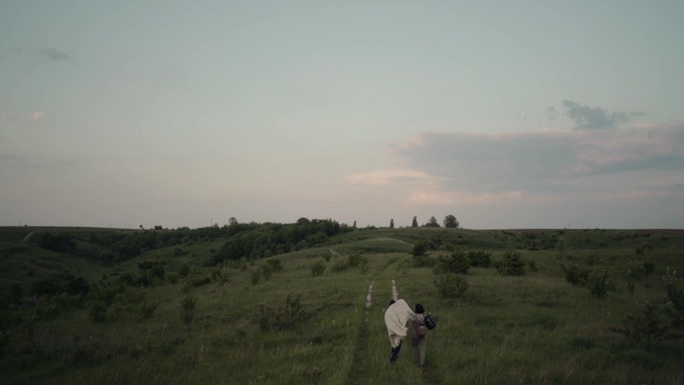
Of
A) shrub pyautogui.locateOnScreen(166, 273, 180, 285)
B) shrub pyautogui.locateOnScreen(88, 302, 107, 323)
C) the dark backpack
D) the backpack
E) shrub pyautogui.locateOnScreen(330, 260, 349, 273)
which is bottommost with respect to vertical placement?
shrub pyautogui.locateOnScreen(166, 273, 180, 285)

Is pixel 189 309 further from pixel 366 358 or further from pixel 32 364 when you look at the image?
pixel 366 358

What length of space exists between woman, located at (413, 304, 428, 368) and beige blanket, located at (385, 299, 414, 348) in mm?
279

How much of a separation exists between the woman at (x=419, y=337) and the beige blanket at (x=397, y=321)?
279 mm

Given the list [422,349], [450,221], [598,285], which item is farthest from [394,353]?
[450,221]

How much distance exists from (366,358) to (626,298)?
63.7ft

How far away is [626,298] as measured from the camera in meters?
24.7

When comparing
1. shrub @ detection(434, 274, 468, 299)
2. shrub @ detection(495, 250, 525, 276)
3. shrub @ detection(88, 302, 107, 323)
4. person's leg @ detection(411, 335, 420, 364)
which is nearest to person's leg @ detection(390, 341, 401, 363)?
person's leg @ detection(411, 335, 420, 364)

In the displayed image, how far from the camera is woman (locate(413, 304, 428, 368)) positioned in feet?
42.1

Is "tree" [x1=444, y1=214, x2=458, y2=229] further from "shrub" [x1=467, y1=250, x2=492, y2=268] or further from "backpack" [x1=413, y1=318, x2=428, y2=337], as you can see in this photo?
"backpack" [x1=413, y1=318, x2=428, y2=337]

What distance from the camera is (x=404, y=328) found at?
42.1ft

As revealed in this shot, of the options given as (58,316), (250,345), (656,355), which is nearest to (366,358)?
(250,345)

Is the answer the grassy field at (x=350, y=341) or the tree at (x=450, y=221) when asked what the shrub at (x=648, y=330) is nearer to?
the grassy field at (x=350, y=341)

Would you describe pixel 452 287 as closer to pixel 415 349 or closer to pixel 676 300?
pixel 676 300

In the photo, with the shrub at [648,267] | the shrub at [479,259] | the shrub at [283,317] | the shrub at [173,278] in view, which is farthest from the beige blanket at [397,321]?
the shrub at [173,278]
